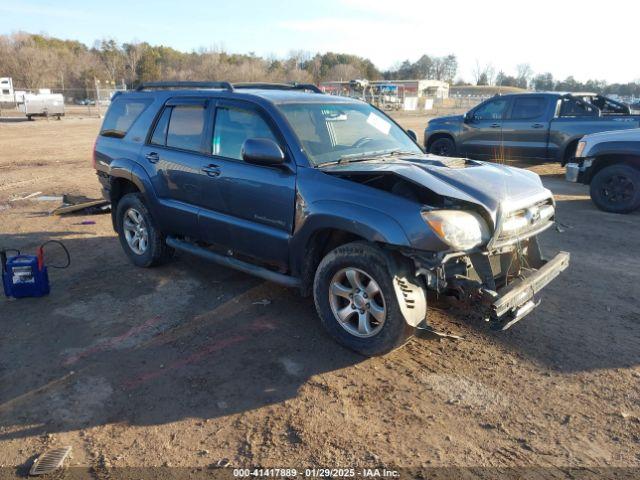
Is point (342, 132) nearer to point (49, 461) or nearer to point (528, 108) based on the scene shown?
point (49, 461)

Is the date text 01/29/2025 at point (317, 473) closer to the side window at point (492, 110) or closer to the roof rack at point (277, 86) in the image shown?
the roof rack at point (277, 86)

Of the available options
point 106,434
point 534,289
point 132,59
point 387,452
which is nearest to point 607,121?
point 534,289

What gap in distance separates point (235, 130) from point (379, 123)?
1425 millimetres

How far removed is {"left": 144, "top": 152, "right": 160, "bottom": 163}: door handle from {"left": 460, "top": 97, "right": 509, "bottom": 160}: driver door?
8818 millimetres

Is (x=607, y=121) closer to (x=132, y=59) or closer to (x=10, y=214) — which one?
(x=10, y=214)

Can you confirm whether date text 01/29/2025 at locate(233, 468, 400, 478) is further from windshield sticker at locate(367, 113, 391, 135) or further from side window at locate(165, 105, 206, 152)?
windshield sticker at locate(367, 113, 391, 135)

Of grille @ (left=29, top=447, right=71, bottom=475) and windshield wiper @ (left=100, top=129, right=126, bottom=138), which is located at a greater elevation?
windshield wiper @ (left=100, top=129, right=126, bottom=138)

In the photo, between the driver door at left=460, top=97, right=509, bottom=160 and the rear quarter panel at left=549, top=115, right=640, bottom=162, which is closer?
the rear quarter panel at left=549, top=115, right=640, bottom=162

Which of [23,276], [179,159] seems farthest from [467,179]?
[23,276]

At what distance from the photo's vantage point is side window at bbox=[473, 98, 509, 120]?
12.1m

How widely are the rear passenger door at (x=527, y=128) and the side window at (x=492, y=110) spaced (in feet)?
0.70

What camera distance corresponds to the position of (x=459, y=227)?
11.4 feet

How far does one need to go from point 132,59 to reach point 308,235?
320 feet

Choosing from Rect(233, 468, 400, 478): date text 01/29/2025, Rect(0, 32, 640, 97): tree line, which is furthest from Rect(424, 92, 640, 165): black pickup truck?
Rect(0, 32, 640, 97): tree line
